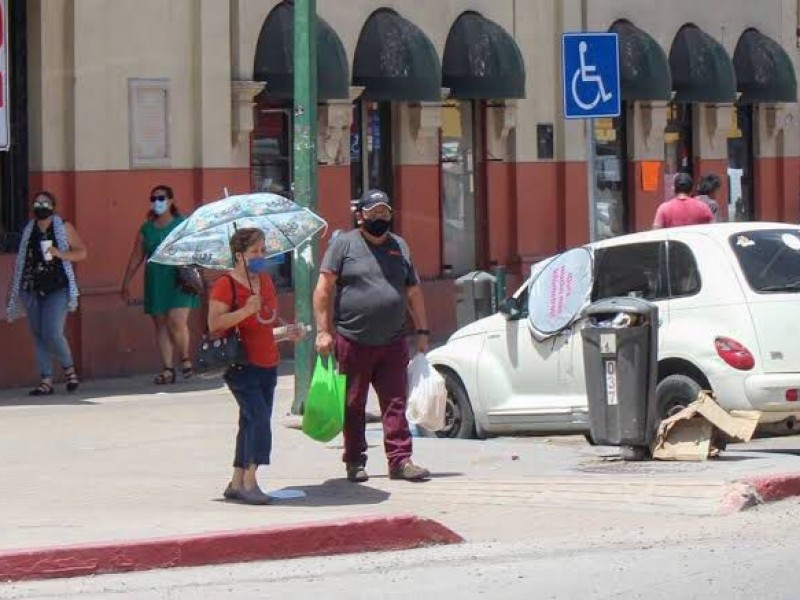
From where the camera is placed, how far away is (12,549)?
384 inches

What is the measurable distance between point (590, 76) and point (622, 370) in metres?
3.86

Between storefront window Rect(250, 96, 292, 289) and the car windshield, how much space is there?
26.4 feet

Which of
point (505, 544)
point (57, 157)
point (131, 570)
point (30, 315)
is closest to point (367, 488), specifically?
point (505, 544)

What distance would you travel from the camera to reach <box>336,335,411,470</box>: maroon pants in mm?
12195

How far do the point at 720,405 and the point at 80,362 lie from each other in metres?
7.40

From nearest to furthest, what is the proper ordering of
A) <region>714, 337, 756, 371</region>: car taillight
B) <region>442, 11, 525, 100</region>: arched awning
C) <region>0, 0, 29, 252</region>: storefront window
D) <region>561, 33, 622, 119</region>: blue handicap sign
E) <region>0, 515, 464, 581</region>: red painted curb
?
<region>0, 515, 464, 581</region>: red painted curb
<region>714, 337, 756, 371</region>: car taillight
<region>561, 33, 622, 119</region>: blue handicap sign
<region>0, 0, 29, 252</region>: storefront window
<region>442, 11, 525, 100</region>: arched awning

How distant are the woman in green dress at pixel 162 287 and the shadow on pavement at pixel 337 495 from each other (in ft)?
20.7

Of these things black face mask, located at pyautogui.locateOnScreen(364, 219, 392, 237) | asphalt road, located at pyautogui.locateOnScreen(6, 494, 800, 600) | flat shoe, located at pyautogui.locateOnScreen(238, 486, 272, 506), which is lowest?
asphalt road, located at pyautogui.locateOnScreen(6, 494, 800, 600)

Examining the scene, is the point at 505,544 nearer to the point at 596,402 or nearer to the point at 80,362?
the point at 596,402

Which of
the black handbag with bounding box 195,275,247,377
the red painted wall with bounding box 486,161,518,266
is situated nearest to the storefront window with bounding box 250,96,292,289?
the red painted wall with bounding box 486,161,518,266

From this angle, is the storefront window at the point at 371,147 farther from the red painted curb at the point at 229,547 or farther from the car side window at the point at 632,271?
the red painted curb at the point at 229,547

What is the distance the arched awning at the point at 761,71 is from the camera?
28.3m

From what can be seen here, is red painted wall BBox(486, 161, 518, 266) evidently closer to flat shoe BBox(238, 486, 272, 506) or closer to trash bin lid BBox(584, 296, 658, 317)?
trash bin lid BBox(584, 296, 658, 317)

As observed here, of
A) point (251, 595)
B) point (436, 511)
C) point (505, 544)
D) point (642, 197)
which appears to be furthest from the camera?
point (642, 197)
